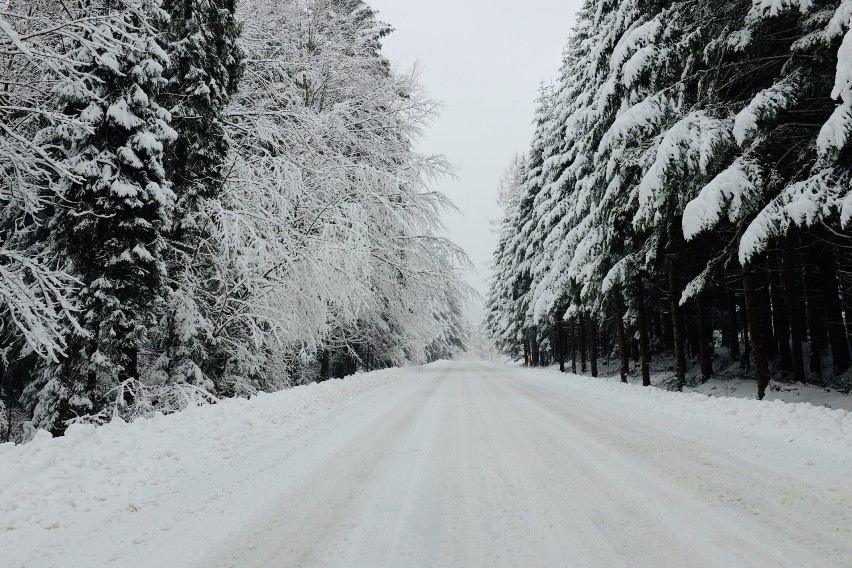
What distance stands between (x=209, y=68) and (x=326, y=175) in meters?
4.09

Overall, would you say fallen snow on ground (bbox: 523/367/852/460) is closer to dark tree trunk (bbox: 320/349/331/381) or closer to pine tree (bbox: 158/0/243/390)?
→ pine tree (bbox: 158/0/243/390)

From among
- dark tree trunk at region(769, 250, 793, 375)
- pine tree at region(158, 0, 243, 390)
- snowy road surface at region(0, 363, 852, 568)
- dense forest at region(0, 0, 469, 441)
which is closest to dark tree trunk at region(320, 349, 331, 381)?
dense forest at region(0, 0, 469, 441)

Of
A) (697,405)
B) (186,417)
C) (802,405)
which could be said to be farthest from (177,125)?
(802,405)

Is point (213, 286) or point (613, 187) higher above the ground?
point (613, 187)

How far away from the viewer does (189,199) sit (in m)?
11.2

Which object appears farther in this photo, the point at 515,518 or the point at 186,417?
the point at 186,417

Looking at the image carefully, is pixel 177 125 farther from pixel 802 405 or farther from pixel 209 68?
pixel 802 405

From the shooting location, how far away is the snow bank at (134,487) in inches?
130

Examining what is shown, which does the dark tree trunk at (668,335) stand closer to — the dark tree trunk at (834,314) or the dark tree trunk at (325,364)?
the dark tree trunk at (834,314)

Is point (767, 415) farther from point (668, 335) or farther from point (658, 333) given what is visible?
point (668, 335)

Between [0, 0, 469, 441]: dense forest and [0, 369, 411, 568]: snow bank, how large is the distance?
4.08ft

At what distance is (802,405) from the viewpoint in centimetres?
748

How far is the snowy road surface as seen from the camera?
3064mm

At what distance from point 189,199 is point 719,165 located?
1237 cm
